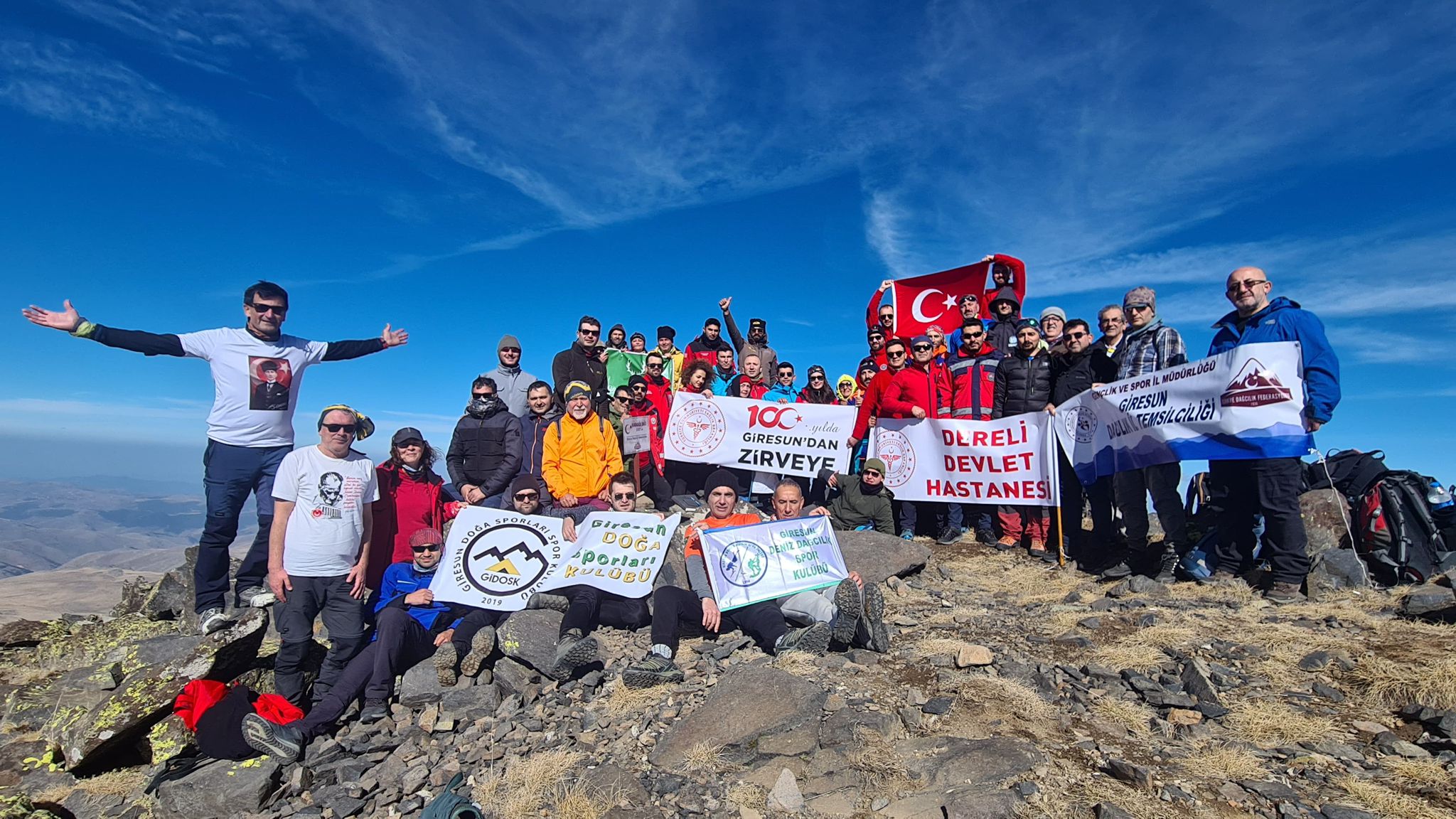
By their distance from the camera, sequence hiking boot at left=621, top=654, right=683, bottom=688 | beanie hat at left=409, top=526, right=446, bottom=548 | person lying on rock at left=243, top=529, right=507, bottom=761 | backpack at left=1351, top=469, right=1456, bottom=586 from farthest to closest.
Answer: beanie hat at left=409, top=526, right=446, bottom=548 < backpack at left=1351, top=469, right=1456, bottom=586 < hiking boot at left=621, top=654, right=683, bottom=688 < person lying on rock at left=243, top=529, right=507, bottom=761

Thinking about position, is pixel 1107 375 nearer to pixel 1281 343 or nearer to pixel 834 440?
pixel 1281 343

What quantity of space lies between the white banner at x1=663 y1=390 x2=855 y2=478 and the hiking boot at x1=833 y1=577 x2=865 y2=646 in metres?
5.10

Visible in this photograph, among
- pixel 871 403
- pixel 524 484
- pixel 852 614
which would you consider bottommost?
pixel 852 614

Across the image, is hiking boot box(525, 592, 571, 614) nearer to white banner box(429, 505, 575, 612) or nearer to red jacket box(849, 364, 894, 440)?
white banner box(429, 505, 575, 612)

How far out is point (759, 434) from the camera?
11.6m

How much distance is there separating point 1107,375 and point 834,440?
4153 millimetres

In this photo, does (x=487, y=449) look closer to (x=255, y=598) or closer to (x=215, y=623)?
(x=255, y=598)

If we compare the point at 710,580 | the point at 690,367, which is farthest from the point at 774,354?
the point at 710,580

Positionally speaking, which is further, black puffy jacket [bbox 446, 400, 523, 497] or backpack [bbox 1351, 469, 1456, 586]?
black puffy jacket [bbox 446, 400, 523, 497]

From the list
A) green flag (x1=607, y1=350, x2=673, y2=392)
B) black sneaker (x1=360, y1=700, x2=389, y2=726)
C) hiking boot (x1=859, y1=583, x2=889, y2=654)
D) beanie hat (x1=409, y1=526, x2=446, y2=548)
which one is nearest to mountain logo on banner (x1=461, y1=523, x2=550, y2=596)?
beanie hat (x1=409, y1=526, x2=446, y2=548)

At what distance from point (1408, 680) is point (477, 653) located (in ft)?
23.5

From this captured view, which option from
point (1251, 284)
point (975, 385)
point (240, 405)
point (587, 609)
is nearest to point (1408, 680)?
point (1251, 284)

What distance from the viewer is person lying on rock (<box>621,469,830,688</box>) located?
218 inches

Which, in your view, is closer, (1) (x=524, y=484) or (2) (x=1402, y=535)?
(2) (x=1402, y=535)
